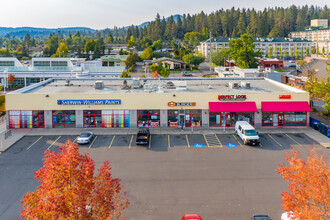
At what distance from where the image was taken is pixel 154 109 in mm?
36375

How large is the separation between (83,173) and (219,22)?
185669 mm

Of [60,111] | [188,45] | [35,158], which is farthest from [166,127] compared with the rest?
[188,45]

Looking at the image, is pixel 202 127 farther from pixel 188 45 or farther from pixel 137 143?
pixel 188 45

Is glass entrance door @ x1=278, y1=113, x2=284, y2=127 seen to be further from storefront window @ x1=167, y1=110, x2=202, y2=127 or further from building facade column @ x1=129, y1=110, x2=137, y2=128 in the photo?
building facade column @ x1=129, y1=110, x2=137, y2=128

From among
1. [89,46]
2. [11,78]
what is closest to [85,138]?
[11,78]

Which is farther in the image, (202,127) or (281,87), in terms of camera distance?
(281,87)

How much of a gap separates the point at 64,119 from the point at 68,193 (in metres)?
27.1

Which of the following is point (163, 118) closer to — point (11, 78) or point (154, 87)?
point (154, 87)

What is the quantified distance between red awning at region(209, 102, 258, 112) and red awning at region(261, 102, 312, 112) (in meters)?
1.35

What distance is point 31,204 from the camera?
11.4 meters

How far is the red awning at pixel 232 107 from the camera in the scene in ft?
115

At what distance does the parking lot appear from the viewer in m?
18.6

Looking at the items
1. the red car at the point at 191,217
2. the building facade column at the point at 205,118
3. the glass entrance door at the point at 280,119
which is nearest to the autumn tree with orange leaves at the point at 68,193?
the red car at the point at 191,217

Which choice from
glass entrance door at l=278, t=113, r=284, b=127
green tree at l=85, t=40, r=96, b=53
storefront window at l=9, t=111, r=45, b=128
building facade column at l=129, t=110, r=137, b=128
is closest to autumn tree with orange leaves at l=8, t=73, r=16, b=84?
storefront window at l=9, t=111, r=45, b=128
